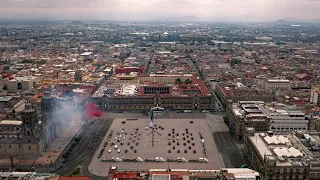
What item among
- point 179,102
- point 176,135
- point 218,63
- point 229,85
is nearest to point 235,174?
point 176,135

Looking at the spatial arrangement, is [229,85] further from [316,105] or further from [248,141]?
[248,141]

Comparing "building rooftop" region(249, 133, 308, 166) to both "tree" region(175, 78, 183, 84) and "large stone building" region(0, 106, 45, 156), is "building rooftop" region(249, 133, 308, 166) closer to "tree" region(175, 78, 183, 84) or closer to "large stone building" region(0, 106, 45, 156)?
"large stone building" region(0, 106, 45, 156)

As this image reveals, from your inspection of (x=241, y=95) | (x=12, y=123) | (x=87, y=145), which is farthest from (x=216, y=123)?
(x=12, y=123)

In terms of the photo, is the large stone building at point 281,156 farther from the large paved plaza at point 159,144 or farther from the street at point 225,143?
the large paved plaza at point 159,144

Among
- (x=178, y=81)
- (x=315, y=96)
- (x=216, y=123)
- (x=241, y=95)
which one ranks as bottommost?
(x=216, y=123)

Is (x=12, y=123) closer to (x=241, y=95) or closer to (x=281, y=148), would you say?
(x=281, y=148)

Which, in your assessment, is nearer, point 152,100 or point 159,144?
point 159,144
